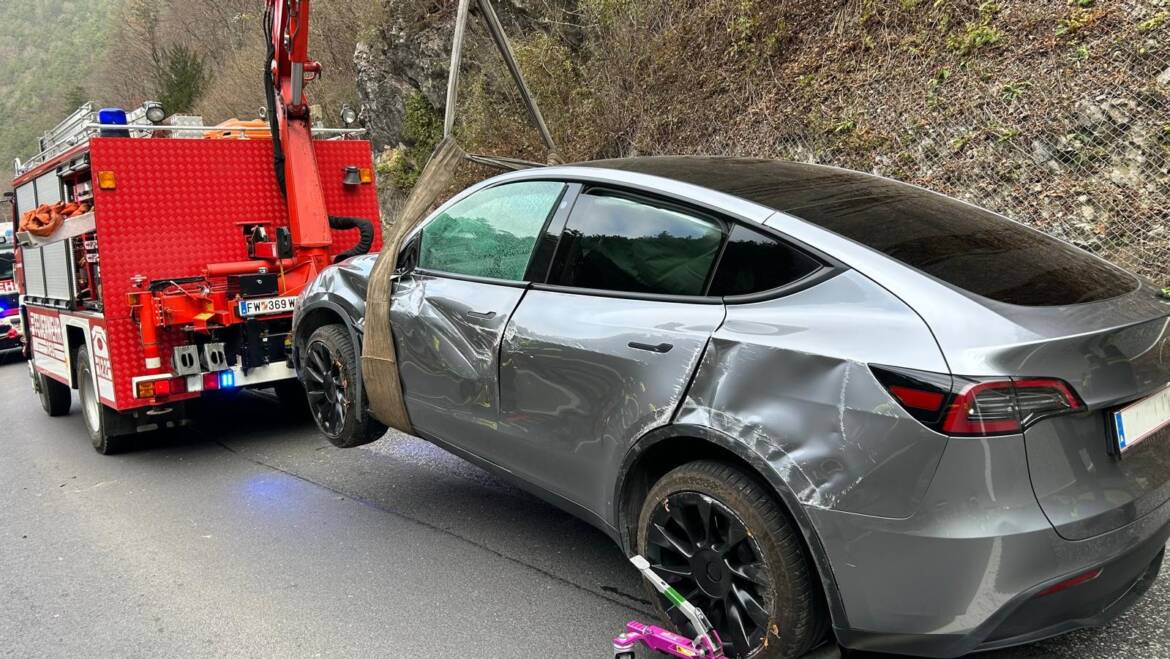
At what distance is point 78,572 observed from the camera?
13.9 ft

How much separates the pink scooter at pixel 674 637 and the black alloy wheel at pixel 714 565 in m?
0.04

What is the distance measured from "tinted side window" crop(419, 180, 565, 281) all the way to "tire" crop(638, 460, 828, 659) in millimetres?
1256

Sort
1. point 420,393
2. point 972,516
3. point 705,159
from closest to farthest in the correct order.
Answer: point 972,516 → point 705,159 → point 420,393

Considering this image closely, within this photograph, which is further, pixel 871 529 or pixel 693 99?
pixel 693 99

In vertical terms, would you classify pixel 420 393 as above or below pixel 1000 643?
above

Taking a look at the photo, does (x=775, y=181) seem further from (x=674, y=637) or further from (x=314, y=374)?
(x=314, y=374)

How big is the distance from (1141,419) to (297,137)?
6.39 meters

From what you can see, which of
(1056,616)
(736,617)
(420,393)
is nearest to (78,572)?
(420,393)

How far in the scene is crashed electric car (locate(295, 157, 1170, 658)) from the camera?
82.3 inches

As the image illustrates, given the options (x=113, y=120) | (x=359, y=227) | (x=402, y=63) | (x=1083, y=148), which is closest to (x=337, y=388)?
(x=359, y=227)

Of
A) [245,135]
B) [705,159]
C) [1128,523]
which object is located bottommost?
[1128,523]

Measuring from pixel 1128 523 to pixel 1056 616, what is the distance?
321 mm

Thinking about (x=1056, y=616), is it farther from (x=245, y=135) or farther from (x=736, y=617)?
(x=245, y=135)

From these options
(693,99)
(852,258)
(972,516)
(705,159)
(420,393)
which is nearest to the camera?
(972,516)
